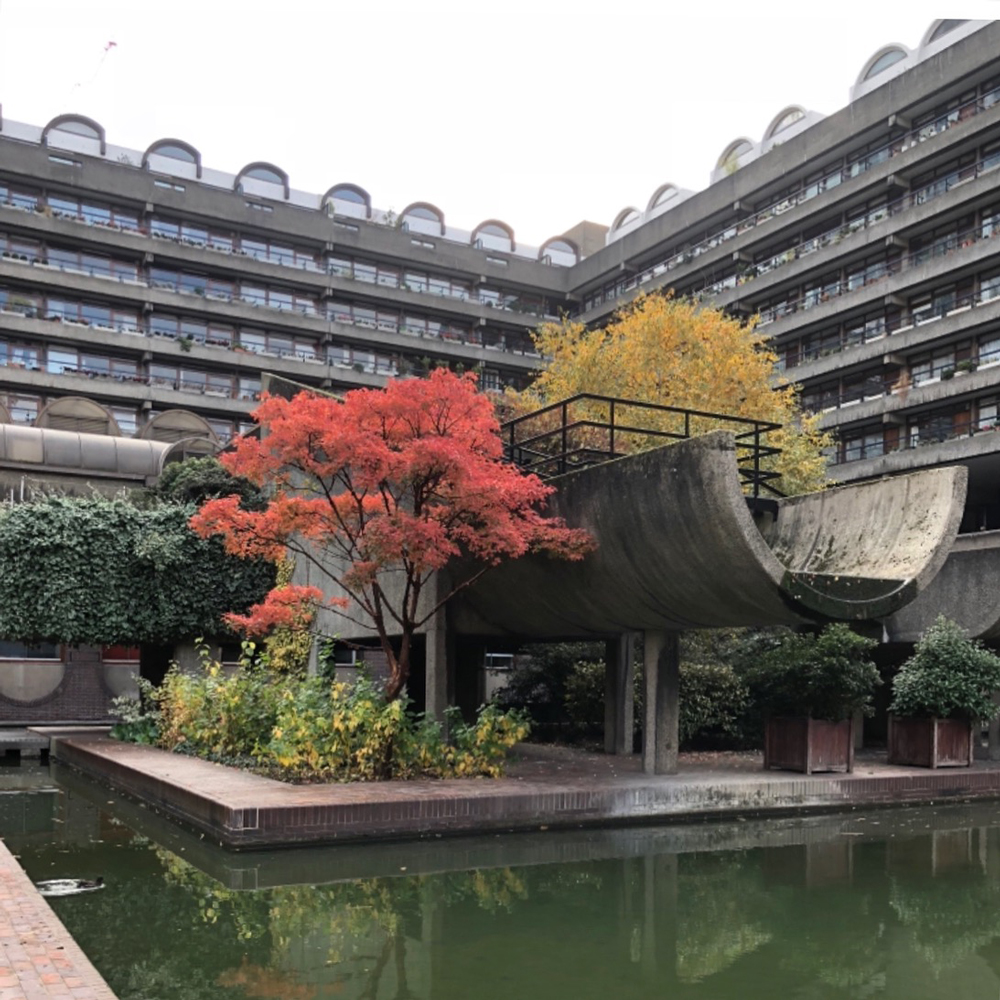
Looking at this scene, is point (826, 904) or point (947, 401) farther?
point (947, 401)

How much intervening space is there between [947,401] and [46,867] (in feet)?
121

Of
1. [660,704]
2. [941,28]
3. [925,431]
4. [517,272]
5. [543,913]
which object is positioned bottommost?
[543,913]

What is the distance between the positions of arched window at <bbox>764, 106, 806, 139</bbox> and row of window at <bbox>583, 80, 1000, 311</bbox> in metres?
5.47

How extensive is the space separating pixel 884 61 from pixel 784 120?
677cm

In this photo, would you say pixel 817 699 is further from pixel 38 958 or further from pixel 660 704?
pixel 38 958

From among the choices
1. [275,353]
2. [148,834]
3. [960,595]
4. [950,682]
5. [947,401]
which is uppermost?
[275,353]

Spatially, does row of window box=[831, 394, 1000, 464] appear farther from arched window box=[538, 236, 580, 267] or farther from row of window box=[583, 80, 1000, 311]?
arched window box=[538, 236, 580, 267]

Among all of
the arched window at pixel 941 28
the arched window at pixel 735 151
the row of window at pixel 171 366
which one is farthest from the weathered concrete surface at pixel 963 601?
the arched window at pixel 735 151

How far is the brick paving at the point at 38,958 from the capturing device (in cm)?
630

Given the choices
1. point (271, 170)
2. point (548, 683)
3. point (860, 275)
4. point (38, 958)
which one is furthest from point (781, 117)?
point (38, 958)

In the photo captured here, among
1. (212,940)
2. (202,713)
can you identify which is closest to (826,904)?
(212,940)

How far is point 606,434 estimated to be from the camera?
24.1m

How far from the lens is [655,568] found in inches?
600

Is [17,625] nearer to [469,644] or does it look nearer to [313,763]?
[469,644]
